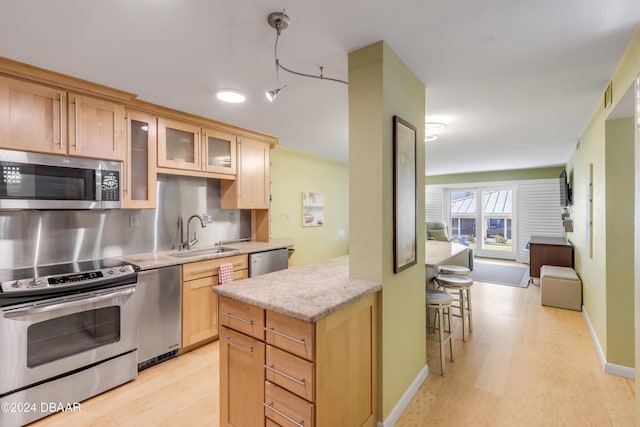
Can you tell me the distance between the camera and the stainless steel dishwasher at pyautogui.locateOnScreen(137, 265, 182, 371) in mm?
2473

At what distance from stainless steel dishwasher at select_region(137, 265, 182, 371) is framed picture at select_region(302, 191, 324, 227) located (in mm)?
2747

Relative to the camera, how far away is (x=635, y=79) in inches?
65.4

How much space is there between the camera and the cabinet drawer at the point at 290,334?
1314mm

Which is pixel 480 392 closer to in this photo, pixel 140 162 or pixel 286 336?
pixel 286 336

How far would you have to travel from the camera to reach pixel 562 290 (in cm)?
399

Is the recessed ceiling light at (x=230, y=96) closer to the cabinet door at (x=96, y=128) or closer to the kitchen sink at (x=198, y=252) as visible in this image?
the cabinet door at (x=96, y=128)

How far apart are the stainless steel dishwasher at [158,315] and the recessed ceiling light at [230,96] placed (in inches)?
62.1

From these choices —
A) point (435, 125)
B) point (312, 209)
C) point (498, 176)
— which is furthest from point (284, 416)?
point (498, 176)

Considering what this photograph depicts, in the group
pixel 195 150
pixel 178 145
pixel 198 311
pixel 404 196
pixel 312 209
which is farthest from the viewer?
pixel 312 209

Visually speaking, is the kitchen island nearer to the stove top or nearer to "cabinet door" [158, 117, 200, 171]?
the stove top

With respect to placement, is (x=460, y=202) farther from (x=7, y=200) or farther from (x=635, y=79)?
(x=7, y=200)

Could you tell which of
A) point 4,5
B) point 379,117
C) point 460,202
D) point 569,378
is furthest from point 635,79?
point 460,202

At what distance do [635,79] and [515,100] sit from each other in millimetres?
1004

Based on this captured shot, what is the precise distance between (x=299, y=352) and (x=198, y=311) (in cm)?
190
